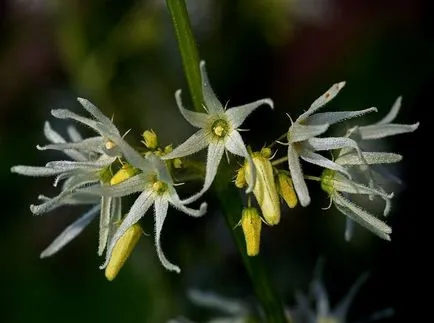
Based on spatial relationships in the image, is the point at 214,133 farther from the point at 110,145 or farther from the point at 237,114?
the point at 110,145

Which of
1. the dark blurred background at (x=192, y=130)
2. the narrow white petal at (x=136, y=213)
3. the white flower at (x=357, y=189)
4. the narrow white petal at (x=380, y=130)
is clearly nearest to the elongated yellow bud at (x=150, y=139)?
the narrow white petal at (x=136, y=213)

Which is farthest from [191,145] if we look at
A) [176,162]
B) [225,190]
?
[225,190]

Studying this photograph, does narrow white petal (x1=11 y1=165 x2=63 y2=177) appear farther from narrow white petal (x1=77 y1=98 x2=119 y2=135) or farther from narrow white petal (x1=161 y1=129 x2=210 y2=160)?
narrow white petal (x1=161 y1=129 x2=210 y2=160)

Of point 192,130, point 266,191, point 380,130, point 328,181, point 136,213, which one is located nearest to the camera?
point 266,191

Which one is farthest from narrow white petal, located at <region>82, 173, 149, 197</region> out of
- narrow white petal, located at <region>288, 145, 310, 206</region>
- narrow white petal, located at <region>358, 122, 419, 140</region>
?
narrow white petal, located at <region>358, 122, 419, 140</region>

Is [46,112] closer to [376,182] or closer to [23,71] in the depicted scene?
[23,71]

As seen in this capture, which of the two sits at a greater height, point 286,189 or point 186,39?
point 186,39

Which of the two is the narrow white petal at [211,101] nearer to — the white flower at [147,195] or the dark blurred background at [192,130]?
the white flower at [147,195]

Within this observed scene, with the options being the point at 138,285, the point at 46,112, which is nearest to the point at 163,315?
the point at 138,285
